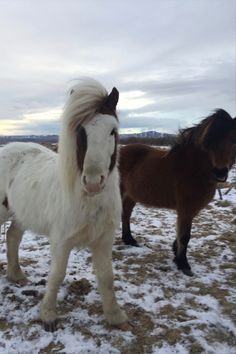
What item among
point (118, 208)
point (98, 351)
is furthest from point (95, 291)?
point (118, 208)

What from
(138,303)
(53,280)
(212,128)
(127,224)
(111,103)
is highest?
(111,103)

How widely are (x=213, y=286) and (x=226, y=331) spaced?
0.98 metres

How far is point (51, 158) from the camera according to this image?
3742mm

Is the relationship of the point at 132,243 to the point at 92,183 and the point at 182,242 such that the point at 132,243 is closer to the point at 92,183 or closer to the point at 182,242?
the point at 182,242

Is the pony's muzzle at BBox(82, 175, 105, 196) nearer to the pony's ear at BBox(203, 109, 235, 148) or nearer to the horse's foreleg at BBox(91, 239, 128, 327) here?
the horse's foreleg at BBox(91, 239, 128, 327)

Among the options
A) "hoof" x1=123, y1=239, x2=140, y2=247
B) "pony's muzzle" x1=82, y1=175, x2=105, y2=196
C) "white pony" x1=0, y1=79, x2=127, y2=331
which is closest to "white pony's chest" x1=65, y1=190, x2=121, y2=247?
"white pony" x1=0, y1=79, x2=127, y2=331

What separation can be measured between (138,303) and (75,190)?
5.40 feet

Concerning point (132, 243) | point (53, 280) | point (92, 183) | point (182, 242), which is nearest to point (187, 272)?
point (182, 242)

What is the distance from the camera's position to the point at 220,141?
4258 millimetres

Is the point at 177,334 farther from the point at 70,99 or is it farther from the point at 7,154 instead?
the point at 7,154

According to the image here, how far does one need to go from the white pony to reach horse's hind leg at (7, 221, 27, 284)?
0.17 meters

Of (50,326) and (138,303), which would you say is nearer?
(50,326)

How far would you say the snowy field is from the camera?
9.70 ft

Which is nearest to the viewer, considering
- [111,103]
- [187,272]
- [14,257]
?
[111,103]
